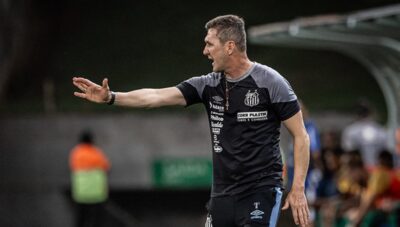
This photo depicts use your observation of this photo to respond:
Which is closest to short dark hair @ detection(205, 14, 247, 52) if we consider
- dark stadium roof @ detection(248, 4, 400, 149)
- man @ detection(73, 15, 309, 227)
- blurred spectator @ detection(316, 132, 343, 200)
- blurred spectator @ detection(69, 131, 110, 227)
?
man @ detection(73, 15, 309, 227)

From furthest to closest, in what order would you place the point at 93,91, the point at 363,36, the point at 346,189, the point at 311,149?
the point at 363,36
the point at 346,189
the point at 311,149
the point at 93,91

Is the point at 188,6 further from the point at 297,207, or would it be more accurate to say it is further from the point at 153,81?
the point at 297,207

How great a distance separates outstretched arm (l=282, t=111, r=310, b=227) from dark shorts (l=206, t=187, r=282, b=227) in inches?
6.8

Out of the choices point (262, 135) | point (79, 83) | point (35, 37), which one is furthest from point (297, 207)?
point (35, 37)

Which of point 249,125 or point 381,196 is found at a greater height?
point 249,125

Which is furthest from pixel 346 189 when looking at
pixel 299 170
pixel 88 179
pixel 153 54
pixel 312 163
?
pixel 153 54

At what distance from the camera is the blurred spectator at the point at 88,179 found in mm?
20906

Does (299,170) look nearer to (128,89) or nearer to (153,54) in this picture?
(128,89)

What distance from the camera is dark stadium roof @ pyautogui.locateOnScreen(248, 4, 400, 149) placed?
48.7ft

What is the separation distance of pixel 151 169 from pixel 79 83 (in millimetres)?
15824

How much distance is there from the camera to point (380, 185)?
14.4 metres

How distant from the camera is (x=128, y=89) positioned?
28.2 metres

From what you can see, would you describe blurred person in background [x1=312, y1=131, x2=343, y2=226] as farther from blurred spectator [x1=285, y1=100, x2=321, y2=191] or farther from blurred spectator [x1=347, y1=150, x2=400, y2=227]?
blurred spectator [x1=347, y1=150, x2=400, y2=227]

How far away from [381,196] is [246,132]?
22.1 feet
